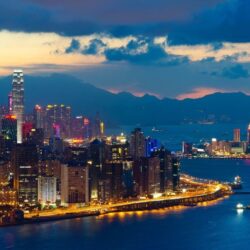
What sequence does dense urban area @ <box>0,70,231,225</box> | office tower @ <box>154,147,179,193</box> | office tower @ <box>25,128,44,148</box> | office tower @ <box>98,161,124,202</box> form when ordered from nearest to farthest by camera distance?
dense urban area @ <box>0,70,231,225</box>, office tower @ <box>98,161,124,202</box>, office tower @ <box>154,147,179,193</box>, office tower @ <box>25,128,44,148</box>

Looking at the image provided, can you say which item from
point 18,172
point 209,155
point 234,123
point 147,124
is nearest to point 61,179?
point 18,172

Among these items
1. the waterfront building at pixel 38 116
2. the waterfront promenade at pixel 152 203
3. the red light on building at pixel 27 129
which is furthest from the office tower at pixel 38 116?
the waterfront promenade at pixel 152 203

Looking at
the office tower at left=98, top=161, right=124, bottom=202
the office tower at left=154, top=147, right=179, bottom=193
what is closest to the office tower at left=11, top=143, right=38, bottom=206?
the office tower at left=98, top=161, right=124, bottom=202

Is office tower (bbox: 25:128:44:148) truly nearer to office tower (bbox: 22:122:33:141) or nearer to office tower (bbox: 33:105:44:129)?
office tower (bbox: 22:122:33:141)

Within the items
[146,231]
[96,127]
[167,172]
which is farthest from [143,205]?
[96,127]

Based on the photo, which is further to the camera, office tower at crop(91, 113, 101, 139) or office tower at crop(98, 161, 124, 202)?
office tower at crop(91, 113, 101, 139)

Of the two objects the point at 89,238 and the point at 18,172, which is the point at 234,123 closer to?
the point at 18,172

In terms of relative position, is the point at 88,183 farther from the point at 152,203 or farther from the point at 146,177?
the point at 146,177
